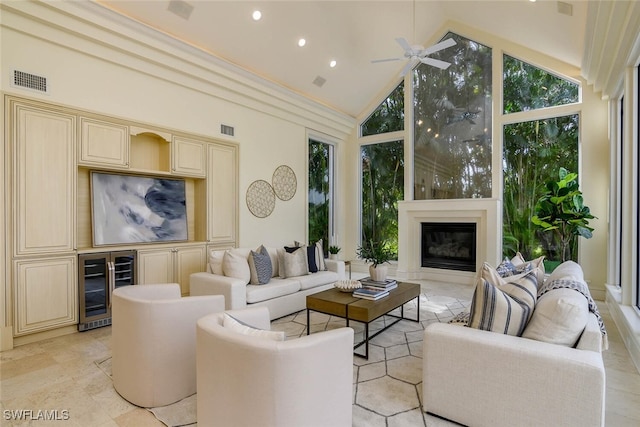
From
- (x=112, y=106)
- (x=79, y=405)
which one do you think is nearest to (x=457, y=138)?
(x=112, y=106)

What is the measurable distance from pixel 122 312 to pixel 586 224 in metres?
5.63

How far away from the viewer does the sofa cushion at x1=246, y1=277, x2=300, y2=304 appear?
A: 3660 millimetres

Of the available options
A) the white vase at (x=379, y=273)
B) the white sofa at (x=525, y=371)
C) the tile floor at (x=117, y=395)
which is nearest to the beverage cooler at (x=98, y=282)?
the tile floor at (x=117, y=395)

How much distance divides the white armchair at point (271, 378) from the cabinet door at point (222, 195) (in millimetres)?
3292

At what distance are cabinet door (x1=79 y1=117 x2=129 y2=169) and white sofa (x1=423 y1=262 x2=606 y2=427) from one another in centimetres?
378

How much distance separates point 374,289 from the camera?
3.35 m

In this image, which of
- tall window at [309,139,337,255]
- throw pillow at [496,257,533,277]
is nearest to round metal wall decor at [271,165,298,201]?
tall window at [309,139,337,255]

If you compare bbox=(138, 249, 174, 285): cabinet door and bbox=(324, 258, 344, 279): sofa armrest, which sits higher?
bbox=(138, 249, 174, 285): cabinet door

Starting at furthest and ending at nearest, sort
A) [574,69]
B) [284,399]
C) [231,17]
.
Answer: [574,69] < [231,17] < [284,399]

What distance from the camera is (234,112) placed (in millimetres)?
5172

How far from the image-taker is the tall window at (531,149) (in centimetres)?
520

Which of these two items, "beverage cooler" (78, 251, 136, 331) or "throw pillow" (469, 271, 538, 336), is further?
"beverage cooler" (78, 251, 136, 331)

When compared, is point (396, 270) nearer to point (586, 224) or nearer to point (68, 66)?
point (586, 224)

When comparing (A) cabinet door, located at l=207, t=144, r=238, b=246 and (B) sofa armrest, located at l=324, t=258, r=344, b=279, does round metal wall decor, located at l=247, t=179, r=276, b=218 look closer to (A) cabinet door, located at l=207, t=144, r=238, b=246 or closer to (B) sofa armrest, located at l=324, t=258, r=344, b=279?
(A) cabinet door, located at l=207, t=144, r=238, b=246
